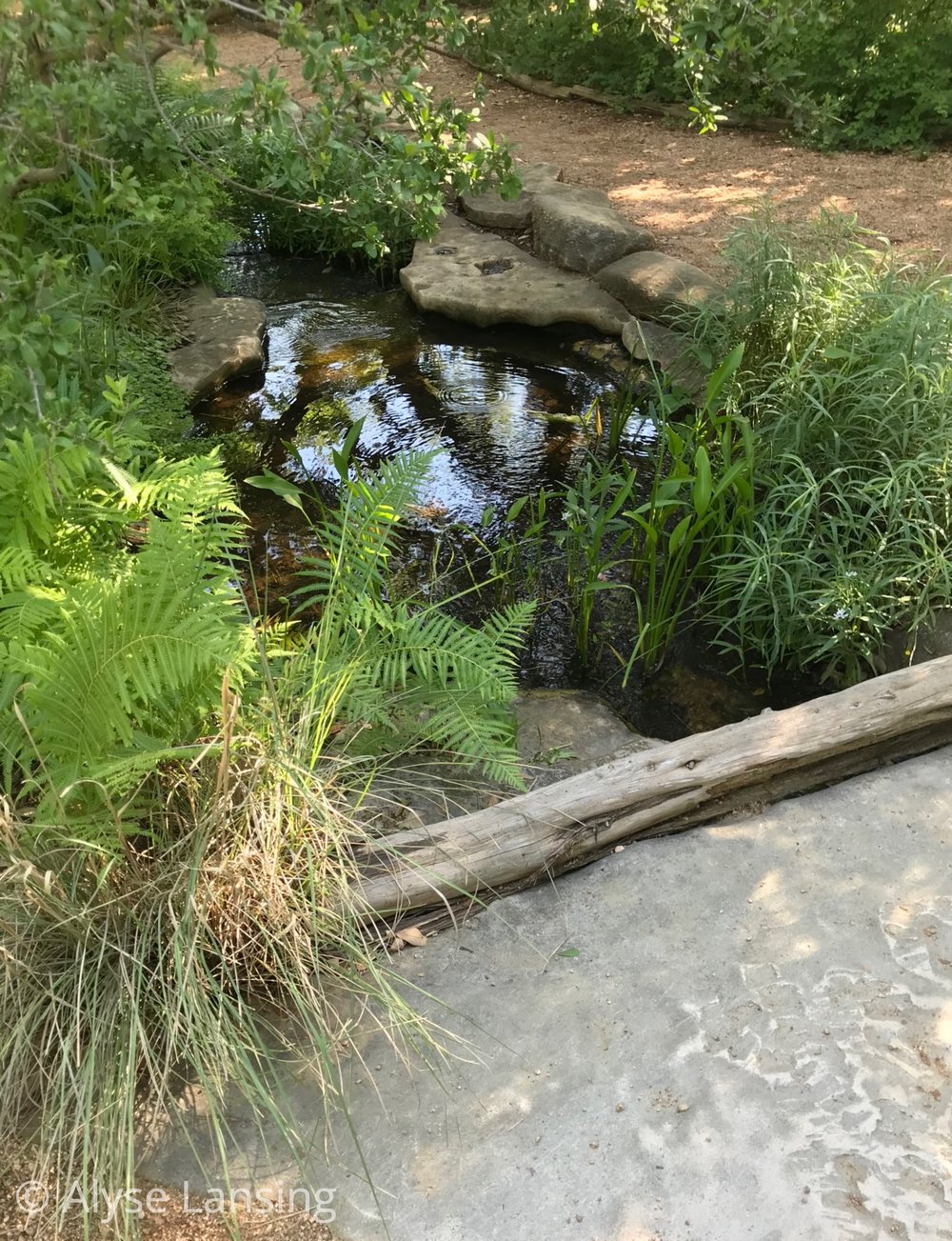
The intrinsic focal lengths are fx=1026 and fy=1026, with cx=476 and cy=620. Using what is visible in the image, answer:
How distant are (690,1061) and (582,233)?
491cm

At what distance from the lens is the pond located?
341 cm

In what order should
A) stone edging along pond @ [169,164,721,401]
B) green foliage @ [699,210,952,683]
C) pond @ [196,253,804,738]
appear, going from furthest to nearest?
stone edging along pond @ [169,164,721,401]
pond @ [196,253,804,738]
green foliage @ [699,210,952,683]

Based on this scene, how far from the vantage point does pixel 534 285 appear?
571 centimetres

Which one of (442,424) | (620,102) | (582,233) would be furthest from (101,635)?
(620,102)

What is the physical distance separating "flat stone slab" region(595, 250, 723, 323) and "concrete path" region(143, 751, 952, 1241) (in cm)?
329

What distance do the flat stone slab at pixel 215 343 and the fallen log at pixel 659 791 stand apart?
309 cm

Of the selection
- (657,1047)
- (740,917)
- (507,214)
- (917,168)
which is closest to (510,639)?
(740,917)

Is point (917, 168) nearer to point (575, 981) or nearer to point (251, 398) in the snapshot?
point (251, 398)

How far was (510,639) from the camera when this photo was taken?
267 centimetres

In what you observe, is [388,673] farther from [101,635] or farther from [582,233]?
[582,233]

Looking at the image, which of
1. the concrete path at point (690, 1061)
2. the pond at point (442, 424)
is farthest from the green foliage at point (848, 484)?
the concrete path at point (690, 1061)

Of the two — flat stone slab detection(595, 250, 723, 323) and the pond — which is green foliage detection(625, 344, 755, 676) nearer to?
the pond

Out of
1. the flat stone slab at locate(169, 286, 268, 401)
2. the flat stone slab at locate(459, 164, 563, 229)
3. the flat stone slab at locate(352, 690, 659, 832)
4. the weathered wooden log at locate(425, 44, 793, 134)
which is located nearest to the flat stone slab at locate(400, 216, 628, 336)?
the flat stone slab at locate(459, 164, 563, 229)

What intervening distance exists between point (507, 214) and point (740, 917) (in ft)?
17.4
